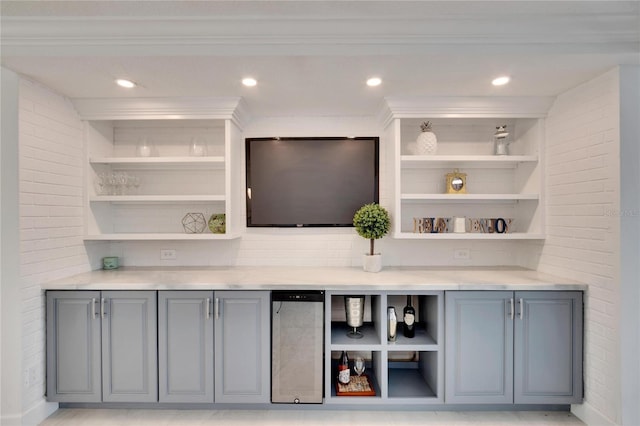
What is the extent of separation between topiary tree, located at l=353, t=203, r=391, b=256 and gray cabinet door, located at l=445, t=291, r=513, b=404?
0.69 m

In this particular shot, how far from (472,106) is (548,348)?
1.84 metres

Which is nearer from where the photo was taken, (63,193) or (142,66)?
(142,66)

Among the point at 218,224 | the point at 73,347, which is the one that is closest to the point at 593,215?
the point at 218,224

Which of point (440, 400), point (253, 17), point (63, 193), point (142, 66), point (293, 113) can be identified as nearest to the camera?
point (253, 17)

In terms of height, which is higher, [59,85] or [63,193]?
[59,85]

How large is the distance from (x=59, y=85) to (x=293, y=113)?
170 centimetres

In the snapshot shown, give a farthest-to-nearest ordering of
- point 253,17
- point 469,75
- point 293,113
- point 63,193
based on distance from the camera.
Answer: point 293,113
point 63,193
point 469,75
point 253,17

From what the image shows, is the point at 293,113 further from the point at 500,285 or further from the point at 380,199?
the point at 500,285

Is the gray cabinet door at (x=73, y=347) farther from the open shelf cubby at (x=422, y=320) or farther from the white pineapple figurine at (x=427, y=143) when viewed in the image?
the white pineapple figurine at (x=427, y=143)

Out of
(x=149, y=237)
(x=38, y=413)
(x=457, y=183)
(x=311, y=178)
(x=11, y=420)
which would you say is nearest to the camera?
(x=11, y=420)

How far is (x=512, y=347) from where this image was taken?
2.23m

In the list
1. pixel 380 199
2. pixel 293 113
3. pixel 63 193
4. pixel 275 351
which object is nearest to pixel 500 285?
pixel 380 199

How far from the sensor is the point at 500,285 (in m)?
2.21

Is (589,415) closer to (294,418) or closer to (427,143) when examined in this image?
(294,418)
